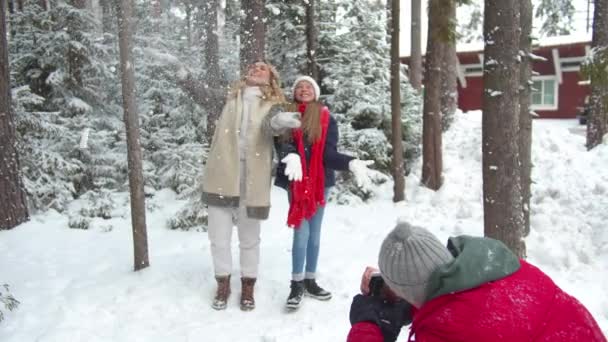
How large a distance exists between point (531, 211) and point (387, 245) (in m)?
5.76

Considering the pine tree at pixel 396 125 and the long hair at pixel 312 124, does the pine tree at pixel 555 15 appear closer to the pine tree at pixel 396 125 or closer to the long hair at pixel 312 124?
the pine tree at pixel 396 125

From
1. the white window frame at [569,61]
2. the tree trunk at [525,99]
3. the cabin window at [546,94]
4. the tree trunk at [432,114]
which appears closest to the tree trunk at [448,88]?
the tree trunk at [432,114]

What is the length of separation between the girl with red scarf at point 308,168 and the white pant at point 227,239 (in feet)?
1.15

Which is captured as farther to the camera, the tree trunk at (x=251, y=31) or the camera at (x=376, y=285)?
the tree trunk at (x=251, y=31)

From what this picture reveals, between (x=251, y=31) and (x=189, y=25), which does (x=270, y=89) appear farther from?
(x=189, y=25)

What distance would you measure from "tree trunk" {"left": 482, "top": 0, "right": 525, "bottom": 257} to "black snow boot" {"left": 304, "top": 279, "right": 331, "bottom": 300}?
62.4 inches

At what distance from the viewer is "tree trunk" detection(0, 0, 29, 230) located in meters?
6.49

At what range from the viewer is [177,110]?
35.6ft

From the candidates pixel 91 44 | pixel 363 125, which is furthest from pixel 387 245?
pixel 91 44

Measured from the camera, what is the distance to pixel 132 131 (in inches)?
185

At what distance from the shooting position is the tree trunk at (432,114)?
8.27 m

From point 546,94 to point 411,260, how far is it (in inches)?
1079

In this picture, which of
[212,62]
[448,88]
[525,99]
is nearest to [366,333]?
[525,99]

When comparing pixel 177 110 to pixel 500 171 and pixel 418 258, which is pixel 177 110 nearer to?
pixel 500 171
